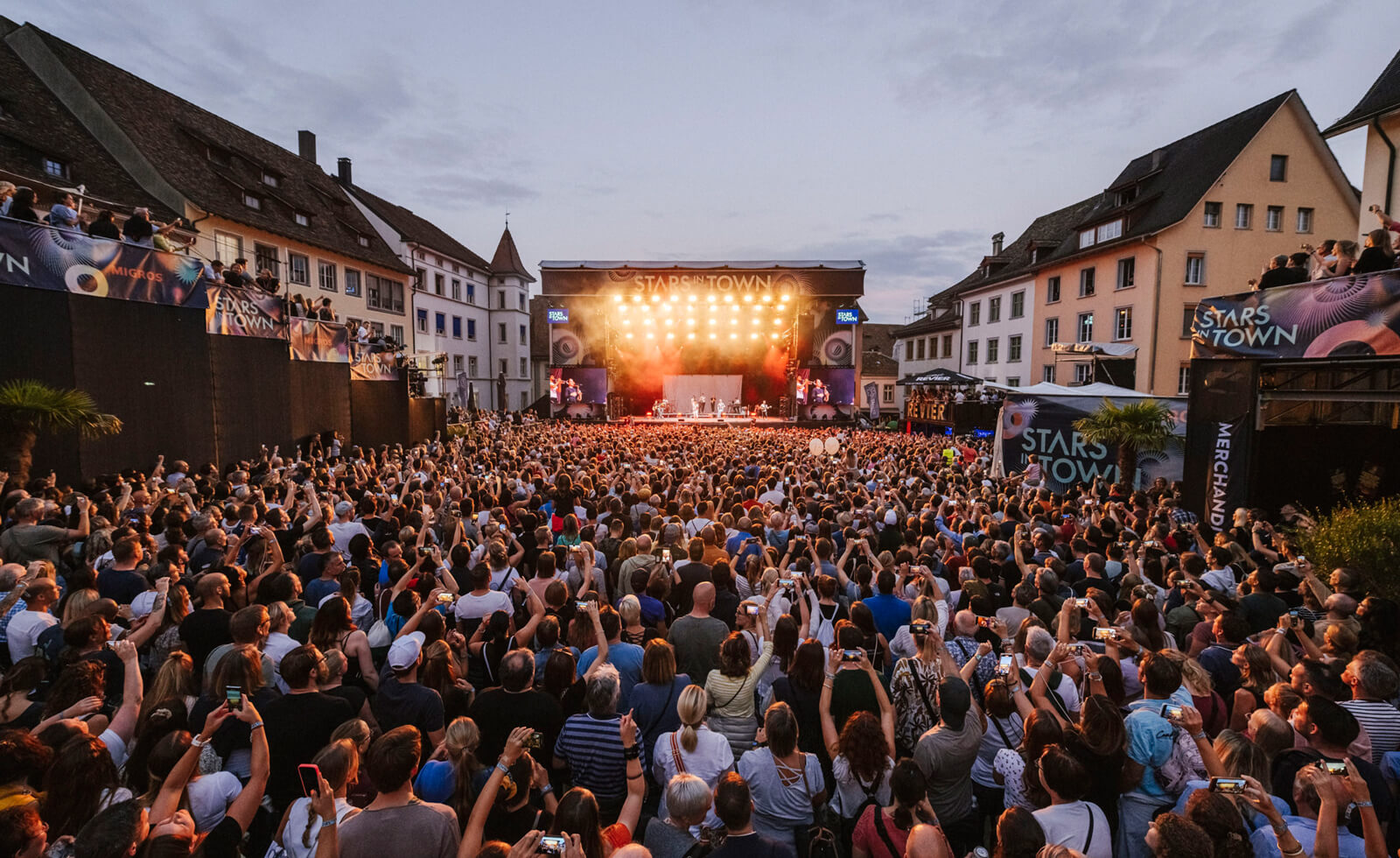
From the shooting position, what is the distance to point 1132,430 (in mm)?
12406

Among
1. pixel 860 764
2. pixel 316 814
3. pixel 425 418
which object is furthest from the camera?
pixel 425 418

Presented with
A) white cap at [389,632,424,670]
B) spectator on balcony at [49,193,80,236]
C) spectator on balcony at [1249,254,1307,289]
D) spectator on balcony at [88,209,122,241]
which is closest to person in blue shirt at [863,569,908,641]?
white cap at [389,632,424,670]

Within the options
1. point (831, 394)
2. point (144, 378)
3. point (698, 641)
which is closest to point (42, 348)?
point (144, 378)

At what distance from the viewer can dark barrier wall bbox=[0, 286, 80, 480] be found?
9758mm

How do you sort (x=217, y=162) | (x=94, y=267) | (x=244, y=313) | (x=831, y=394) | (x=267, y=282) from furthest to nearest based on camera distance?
1. (x=831, y=394)
2. (x=217, y=162)
3. (x=267, y=282)
4. (x=244, y=313)
5. (x=94, y=267)

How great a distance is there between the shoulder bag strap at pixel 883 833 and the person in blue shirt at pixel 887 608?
2455 mm

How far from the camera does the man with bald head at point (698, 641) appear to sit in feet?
15.0

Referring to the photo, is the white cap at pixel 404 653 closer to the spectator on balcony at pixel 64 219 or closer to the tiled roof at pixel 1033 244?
the spectator on balcony at pixel 64 219

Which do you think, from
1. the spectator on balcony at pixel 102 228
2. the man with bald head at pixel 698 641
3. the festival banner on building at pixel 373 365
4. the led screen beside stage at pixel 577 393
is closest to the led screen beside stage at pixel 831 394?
the led screen beside stage at pixel 577 393

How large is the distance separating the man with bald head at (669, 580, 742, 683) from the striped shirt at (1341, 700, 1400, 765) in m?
3.50

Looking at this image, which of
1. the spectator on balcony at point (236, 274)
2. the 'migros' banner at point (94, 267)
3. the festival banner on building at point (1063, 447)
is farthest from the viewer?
the spectator on balcony at point (236, 274)

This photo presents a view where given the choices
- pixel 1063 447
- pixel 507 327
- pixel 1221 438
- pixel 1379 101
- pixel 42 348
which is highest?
pixel 1379 101

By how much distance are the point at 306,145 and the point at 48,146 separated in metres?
17.5

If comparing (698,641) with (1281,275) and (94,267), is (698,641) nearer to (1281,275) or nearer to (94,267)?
(1281,275)
